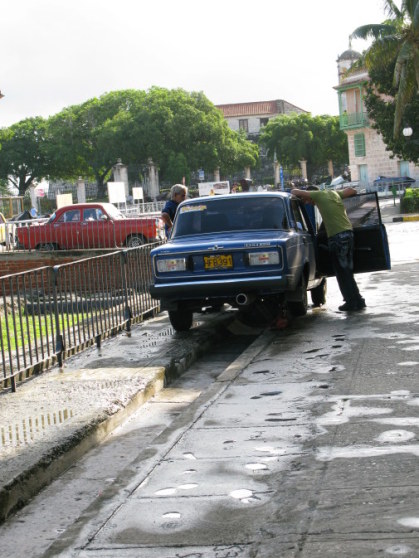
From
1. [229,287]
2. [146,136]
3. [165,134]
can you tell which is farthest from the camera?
[165,134]

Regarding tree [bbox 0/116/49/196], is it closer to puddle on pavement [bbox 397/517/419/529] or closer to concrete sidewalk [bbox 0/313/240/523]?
concrete sidewalk [bbox 0/313/240/523]

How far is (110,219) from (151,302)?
13.8 m

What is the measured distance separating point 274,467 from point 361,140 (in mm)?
71725

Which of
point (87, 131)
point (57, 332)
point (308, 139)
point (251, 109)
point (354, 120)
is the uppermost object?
point (251, 109)

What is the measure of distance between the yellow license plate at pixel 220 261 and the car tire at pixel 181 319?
804 mm

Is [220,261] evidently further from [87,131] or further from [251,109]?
[251,109]

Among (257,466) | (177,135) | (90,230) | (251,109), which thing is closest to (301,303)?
(257,466)

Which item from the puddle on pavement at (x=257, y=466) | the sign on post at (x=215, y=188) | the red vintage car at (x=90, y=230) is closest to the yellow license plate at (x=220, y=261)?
the puddle on pavement at (x=257, y=466)

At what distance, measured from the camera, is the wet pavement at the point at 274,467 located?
4.43m

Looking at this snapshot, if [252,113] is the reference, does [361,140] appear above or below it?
below

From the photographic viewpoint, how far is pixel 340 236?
483 inches

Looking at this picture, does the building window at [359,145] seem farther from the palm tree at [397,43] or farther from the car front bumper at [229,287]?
the car front bumper at [229,287]

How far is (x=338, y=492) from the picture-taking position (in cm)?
496

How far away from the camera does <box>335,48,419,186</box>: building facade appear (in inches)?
2884
